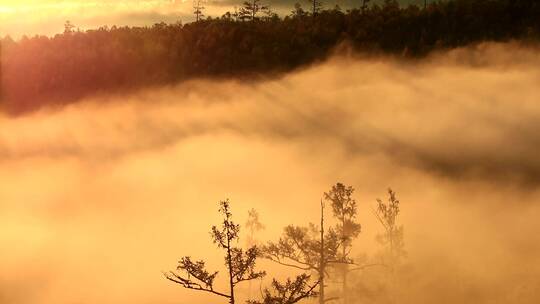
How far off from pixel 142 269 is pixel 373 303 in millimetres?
67754

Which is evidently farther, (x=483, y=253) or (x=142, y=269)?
(x=142, y=269)

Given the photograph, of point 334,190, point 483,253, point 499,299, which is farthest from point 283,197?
point 334,190

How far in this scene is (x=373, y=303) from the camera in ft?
193

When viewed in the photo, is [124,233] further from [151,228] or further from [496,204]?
[496,204]

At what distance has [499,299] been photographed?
219 feet

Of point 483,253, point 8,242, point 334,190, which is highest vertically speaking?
point 334,190

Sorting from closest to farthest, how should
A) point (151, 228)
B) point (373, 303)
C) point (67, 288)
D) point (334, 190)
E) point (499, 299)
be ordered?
1. point (334, 190)
2. point (373, 303)
3. point (499, 299)
4. point (67, 288)
5. point (151, 228)

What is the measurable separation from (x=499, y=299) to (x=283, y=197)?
124 meters

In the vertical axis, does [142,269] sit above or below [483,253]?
below

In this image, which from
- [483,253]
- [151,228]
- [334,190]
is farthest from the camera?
[151,228]

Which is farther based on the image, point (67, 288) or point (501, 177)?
point (501, 177)

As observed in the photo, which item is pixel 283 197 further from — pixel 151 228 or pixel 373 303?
pixel 373 303

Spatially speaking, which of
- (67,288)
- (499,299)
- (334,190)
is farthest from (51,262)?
(334,190)

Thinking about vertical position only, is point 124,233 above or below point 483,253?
below
